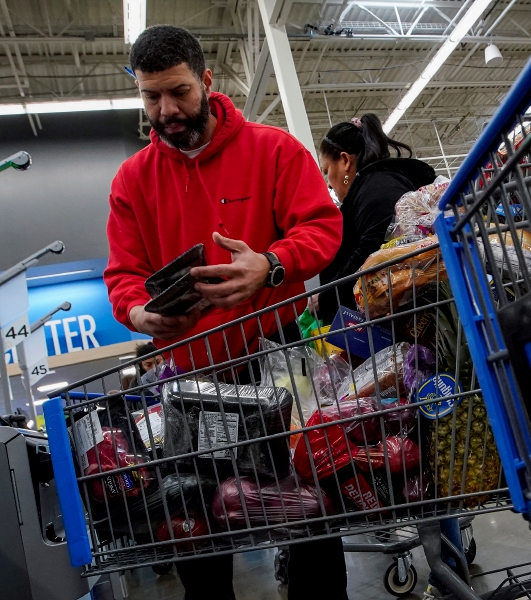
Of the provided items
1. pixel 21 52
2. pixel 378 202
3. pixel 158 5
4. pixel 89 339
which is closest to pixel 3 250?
pixel 89 339

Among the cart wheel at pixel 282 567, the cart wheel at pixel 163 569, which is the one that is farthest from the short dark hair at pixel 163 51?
the cart wheel at pixel 163 569

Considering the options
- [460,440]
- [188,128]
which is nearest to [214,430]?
[460,440]

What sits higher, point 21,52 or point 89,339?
point 21,52

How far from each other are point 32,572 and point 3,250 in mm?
11973

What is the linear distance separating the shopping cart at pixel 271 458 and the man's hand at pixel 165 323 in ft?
0.53

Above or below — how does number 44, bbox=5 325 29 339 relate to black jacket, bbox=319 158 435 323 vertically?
above

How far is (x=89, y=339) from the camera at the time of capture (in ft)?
40.7

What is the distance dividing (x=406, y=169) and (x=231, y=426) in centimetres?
167

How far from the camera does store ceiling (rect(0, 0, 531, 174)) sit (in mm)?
10008

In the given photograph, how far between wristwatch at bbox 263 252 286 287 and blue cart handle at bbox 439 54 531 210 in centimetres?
63

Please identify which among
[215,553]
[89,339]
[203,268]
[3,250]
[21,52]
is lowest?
[215,553]

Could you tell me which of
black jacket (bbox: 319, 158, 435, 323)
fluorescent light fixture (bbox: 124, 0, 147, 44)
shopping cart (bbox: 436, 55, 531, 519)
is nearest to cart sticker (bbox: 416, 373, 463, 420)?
shopping cart (bbox: 436, 55, 531, 519)

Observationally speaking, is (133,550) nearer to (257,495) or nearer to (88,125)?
(257,495)

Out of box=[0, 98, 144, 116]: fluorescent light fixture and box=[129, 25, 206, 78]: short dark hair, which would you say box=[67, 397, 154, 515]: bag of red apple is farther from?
box=[0, 98, 144, 116]: fluorescent light fixture
